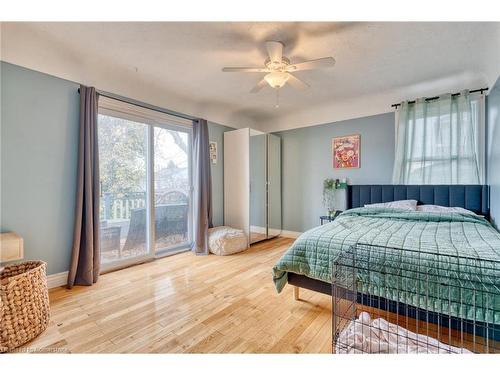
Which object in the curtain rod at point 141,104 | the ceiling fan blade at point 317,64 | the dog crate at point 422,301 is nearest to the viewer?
the dog crate at point 422,301

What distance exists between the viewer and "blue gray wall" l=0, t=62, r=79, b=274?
7.23 ft

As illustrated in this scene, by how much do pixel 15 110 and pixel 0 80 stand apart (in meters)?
0.26

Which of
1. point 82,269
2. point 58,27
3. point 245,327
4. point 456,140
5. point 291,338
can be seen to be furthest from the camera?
point 456,140

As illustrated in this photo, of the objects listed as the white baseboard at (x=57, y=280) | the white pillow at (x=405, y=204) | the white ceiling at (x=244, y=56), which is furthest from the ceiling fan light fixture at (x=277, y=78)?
the white baseboard at (x=57, y=280)

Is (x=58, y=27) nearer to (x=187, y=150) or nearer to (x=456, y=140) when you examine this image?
(x=187, y=150)

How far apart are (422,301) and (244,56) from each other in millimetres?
2657

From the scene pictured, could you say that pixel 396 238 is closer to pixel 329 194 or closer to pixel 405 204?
pixel 405 204

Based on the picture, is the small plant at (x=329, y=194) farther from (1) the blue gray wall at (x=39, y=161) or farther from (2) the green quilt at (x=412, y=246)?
(1) the blue gray wall at (x=39, y=161)

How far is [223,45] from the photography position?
2.38 metres

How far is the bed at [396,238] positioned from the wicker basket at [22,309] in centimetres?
185

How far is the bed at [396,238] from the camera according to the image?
1.69 m

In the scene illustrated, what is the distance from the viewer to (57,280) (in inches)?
99.2
